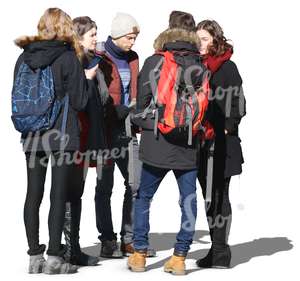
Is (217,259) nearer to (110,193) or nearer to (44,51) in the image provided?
(110,193)

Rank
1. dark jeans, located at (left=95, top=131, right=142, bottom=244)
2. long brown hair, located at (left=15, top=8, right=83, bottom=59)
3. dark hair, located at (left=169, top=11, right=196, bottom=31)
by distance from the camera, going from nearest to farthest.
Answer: long brown hair, located at (left=15, top=8, right=83, bottom=59) < dark hair, located at (left=169, top=11, right=196, bottom=31) < dark jeans, located at (left=95, top=131, right=142, bottom=244)

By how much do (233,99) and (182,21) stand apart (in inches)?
35.5

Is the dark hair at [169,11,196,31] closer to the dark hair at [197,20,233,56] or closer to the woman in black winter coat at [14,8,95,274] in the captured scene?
the dark hair at [197,20,233,56]

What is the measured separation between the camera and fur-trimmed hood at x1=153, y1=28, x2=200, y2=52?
10.2 meters

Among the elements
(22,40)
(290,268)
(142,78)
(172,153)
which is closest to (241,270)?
(290,268)

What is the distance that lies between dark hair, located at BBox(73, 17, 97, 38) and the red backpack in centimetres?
89

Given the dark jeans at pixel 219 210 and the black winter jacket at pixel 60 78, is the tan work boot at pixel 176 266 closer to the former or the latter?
the dark jeans at pixel 219 210

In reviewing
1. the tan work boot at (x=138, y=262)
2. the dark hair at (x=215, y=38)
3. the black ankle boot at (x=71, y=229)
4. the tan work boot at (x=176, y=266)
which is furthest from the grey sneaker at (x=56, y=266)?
the dark hair at (x=215, y=38)

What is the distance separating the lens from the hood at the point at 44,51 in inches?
397

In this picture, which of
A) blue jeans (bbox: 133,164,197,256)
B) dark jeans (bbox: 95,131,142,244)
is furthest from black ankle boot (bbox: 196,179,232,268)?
dark jeans (bbox: 95,131,142,244)

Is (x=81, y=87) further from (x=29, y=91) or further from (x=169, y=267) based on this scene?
(x=169, y=267)

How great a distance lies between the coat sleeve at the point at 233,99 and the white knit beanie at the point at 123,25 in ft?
3.62

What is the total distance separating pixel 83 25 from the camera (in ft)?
35.0

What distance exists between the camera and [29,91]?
10164mm
